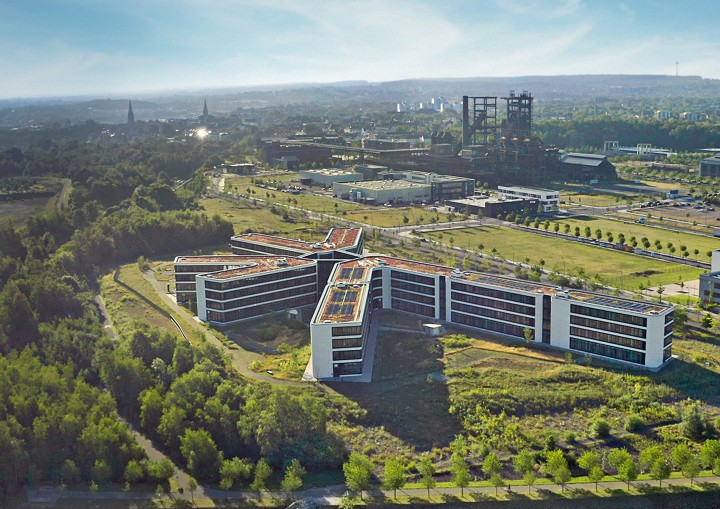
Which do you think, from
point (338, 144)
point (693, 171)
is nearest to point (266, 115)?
point (338, 144)

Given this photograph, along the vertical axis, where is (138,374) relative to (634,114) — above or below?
below

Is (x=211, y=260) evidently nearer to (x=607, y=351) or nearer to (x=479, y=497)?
(x=607, y=351)

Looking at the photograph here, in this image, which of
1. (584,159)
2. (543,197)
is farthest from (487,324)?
(584,159)

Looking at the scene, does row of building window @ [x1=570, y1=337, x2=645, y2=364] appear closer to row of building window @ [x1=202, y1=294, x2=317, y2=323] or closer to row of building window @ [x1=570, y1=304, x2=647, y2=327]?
row of building window @ [x1=570, y1=304, x2=647, y2=327]

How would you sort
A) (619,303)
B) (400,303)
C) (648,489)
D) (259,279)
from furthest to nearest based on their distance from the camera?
(400,303)
(259,279)
(619,303)
(648,489)

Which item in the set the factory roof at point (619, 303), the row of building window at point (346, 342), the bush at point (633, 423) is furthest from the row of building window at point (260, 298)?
the bush at point (633, 423)

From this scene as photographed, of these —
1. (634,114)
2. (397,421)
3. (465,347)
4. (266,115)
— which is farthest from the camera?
(266,115)

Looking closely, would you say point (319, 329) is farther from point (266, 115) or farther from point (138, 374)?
point (266, 115)
